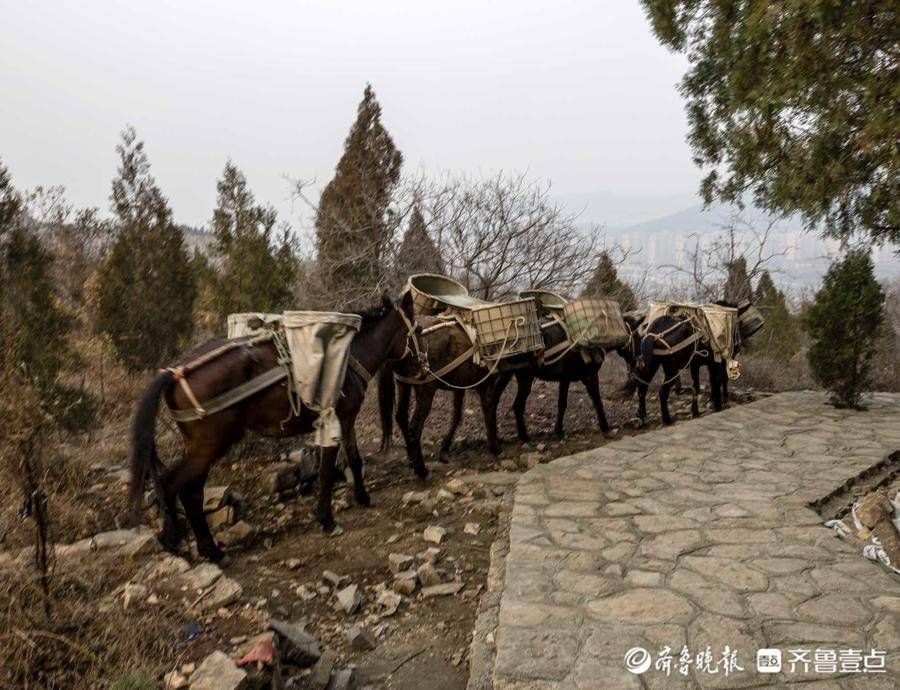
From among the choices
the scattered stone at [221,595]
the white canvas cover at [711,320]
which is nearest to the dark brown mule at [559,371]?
the white canvas cover at [711,320]

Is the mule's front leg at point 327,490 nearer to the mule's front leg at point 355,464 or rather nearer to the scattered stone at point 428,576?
the mule's front leg at point 355,464

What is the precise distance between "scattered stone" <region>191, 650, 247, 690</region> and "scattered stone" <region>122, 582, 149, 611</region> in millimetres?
860

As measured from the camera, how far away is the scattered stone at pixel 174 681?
2637 mm

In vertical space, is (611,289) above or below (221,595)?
above

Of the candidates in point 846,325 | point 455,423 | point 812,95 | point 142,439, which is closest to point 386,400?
point 455,423

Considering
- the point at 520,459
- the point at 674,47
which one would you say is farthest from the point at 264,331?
the point at 674,47

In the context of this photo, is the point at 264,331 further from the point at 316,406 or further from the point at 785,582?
the point at 785,582

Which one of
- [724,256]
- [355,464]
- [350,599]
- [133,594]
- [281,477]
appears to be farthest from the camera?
[724,256]

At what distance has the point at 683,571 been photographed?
3854mm

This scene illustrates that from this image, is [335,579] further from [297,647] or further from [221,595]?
[297,647]

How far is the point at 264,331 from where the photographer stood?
478 cm

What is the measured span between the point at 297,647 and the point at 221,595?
2.29ft

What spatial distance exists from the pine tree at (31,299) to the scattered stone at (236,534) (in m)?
2.39

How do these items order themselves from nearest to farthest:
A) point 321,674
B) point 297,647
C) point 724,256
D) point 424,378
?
point 321,674 < point 297,647 < point 424,378 < point 724,256
